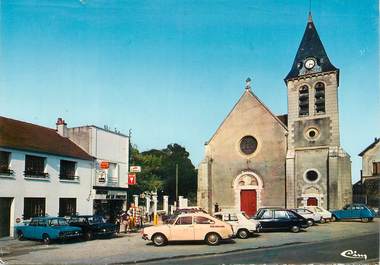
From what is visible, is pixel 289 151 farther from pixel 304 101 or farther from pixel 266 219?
pixel 266 219

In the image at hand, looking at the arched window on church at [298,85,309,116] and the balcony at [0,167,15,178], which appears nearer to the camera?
the balcony at [0,167,15,178]

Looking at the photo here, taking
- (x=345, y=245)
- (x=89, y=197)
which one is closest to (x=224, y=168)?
(x=89, y=197)

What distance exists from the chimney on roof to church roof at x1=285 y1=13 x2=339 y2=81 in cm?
1969

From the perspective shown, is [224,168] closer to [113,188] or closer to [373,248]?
[113,188]

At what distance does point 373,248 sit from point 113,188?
19.3 m

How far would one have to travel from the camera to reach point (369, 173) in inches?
1526

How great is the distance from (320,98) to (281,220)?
16447 millimetres

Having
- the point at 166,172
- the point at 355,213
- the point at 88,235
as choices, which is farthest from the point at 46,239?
the point at 166,172

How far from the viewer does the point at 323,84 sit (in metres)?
34.3

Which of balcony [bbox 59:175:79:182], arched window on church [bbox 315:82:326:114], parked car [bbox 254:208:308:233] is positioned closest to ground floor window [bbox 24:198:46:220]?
balcony [bbox 59:175:79:182]

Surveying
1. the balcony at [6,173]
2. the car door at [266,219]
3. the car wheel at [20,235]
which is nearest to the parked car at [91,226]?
the car wheel at [20,235]

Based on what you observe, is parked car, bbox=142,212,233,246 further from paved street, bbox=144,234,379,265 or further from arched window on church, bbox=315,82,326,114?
arched window on church, bbox=315,82,326,114

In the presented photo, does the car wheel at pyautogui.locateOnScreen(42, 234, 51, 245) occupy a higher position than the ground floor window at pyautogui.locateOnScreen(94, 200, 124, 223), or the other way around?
the ground floor window at pyautogui.locateOnScreen(94, 200, 124, 223)

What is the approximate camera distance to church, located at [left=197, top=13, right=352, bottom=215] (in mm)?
32188
